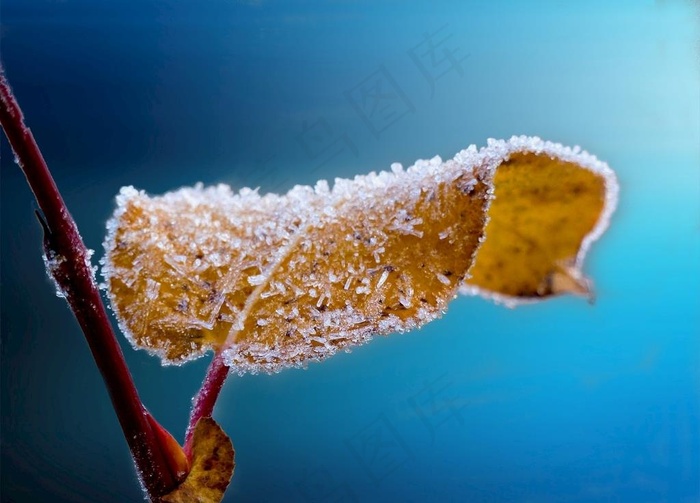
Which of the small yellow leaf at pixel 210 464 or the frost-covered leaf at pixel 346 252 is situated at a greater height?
the frost-covered leaf at pixel 346 252

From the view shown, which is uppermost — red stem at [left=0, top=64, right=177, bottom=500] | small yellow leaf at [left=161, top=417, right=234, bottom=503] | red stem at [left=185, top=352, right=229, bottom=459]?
red stem at [left=0, top=64, right=177, bottom=500]

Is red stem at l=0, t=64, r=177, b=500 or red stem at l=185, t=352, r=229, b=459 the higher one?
red stem at l=0, t=64, r=177, b=500

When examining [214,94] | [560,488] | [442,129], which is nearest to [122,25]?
[214,94]

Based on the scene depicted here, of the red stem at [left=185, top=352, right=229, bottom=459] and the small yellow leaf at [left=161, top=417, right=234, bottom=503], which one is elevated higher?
the red stem at [left=185, top=352, right=229, bottom=459]
